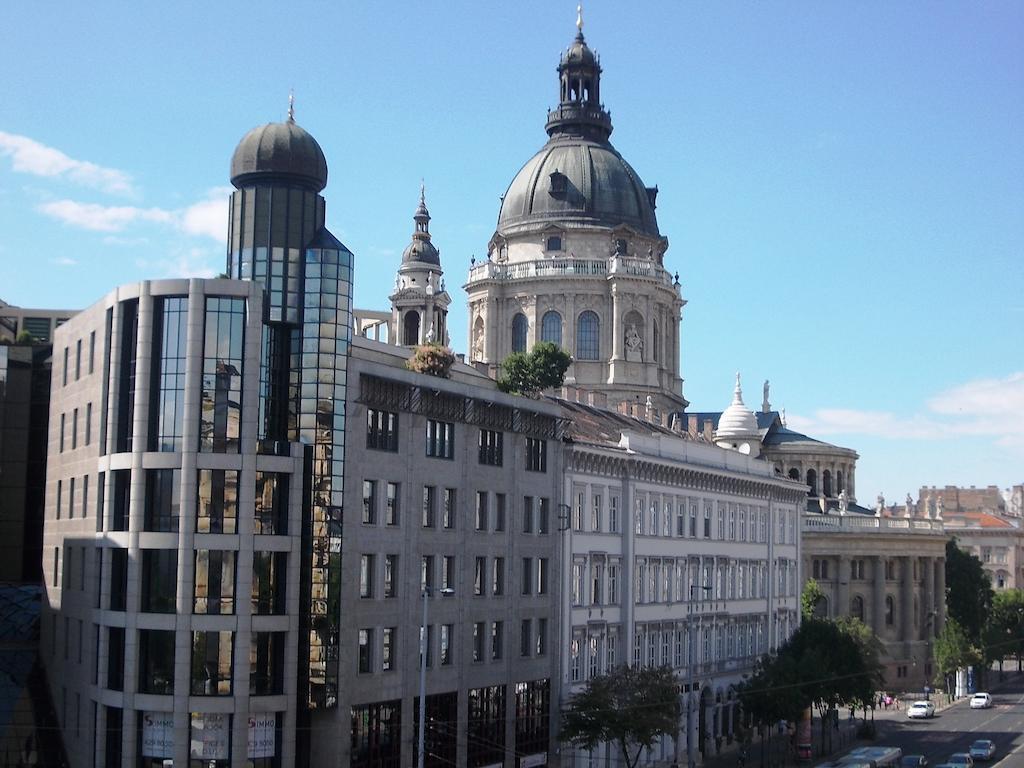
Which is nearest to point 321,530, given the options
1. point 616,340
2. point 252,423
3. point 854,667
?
point 252,423

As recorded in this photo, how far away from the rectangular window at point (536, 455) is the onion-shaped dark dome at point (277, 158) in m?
16.6

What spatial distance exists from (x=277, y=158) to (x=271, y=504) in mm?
13387

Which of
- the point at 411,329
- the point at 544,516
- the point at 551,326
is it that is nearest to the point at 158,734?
the point at 544,516

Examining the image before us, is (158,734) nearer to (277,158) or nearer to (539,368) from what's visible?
(277,158)

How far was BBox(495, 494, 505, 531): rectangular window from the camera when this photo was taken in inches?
2689

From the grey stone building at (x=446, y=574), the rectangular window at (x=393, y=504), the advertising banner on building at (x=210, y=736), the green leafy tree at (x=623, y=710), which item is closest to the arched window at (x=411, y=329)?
the grey stone building at (x=446, y=574)

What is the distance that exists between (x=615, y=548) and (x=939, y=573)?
81124 millimetres

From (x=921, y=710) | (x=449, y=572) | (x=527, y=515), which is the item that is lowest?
(x=921, y=710)

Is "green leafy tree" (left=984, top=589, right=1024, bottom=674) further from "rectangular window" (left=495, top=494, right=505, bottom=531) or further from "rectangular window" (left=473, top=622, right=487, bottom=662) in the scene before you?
"rectangular window" (left=473, top=622, right=487, bottom=662)

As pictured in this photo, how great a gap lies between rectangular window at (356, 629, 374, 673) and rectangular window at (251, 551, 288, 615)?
3.96 meters

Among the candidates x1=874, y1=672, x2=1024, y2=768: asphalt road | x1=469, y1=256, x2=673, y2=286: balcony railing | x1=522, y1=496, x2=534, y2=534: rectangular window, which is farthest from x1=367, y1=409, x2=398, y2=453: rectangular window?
x1=469, y1=256, x2=673, y2=286: balcony railing

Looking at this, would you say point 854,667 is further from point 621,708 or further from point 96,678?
point 96,678

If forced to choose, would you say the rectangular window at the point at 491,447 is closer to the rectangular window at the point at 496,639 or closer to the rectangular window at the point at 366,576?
the rectangular window at the point at 496,639

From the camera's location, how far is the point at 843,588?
142500 millimetres
